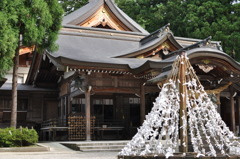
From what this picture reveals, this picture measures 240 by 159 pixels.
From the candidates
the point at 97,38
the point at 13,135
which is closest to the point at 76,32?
the point at 97,38

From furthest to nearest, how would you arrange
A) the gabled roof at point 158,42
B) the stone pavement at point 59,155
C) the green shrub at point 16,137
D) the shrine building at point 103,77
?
the gabled roof at point 158,42, the shrine building at point 103,77, the green shrub at point 16,137, the stone pavement at point 59,155

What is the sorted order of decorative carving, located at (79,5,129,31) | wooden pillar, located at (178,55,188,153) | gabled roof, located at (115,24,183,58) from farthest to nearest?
decorative carving, located at (79,5,129,31) < gabled roof, located at (115,24,183,58) < wooden pillar, located at (178,55,188,153)

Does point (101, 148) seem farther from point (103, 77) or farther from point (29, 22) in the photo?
point (29, 22)

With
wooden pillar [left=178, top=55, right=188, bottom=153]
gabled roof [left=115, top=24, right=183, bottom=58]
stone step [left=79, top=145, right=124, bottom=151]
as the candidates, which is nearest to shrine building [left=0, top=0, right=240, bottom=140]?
gabled roof [left=115, top=24, right=183, bottom=58]

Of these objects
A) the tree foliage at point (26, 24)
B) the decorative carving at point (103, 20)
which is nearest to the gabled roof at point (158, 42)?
the tree foliage at point (26, 24)

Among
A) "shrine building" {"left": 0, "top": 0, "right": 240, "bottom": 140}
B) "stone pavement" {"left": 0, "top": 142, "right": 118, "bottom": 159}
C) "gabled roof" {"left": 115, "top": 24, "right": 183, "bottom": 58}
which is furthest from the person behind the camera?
"gabled roof" {"left": 115, "top": 24, "right": 183, "bottom": 58}

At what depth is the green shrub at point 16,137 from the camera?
11.7 m

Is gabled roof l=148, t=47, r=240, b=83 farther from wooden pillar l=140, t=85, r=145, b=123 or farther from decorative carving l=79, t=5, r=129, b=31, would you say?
decorative carving l=79, t=5, r=129, b=31

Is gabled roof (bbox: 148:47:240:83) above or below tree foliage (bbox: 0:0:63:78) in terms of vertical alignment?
below

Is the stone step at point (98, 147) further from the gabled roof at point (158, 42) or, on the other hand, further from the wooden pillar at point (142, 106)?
the gabled roof at point (158, 42)

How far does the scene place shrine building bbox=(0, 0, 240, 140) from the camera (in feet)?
50.0

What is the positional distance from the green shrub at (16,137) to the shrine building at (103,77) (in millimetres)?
3536

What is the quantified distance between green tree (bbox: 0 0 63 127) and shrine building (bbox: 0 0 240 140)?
4.40 feet

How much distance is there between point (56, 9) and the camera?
14320mm
